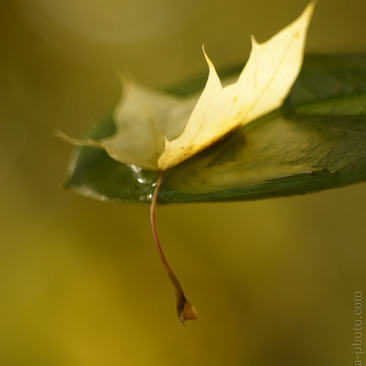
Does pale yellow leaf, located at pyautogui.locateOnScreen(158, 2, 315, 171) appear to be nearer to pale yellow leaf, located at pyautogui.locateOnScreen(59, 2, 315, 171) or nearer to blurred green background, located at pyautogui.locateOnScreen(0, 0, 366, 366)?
pale yellow leaf, located at pyautogui.locateOnScreen(59, 2, 315, 171)

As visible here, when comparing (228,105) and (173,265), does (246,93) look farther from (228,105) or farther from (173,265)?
(173,265)

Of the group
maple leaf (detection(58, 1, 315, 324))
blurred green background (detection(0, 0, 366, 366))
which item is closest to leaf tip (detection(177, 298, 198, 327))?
maple leaf (detection(58, 1, 315, 324))

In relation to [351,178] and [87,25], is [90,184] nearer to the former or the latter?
[351,178]

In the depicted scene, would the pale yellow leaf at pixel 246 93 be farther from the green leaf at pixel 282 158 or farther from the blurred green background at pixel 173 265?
the blurred green background at pixel 173 265

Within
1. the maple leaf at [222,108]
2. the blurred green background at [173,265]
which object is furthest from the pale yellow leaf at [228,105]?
the blurred green background at [173,265]

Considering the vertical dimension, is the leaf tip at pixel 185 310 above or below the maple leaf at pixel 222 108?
below

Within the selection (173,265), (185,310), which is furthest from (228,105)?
(173,265)
